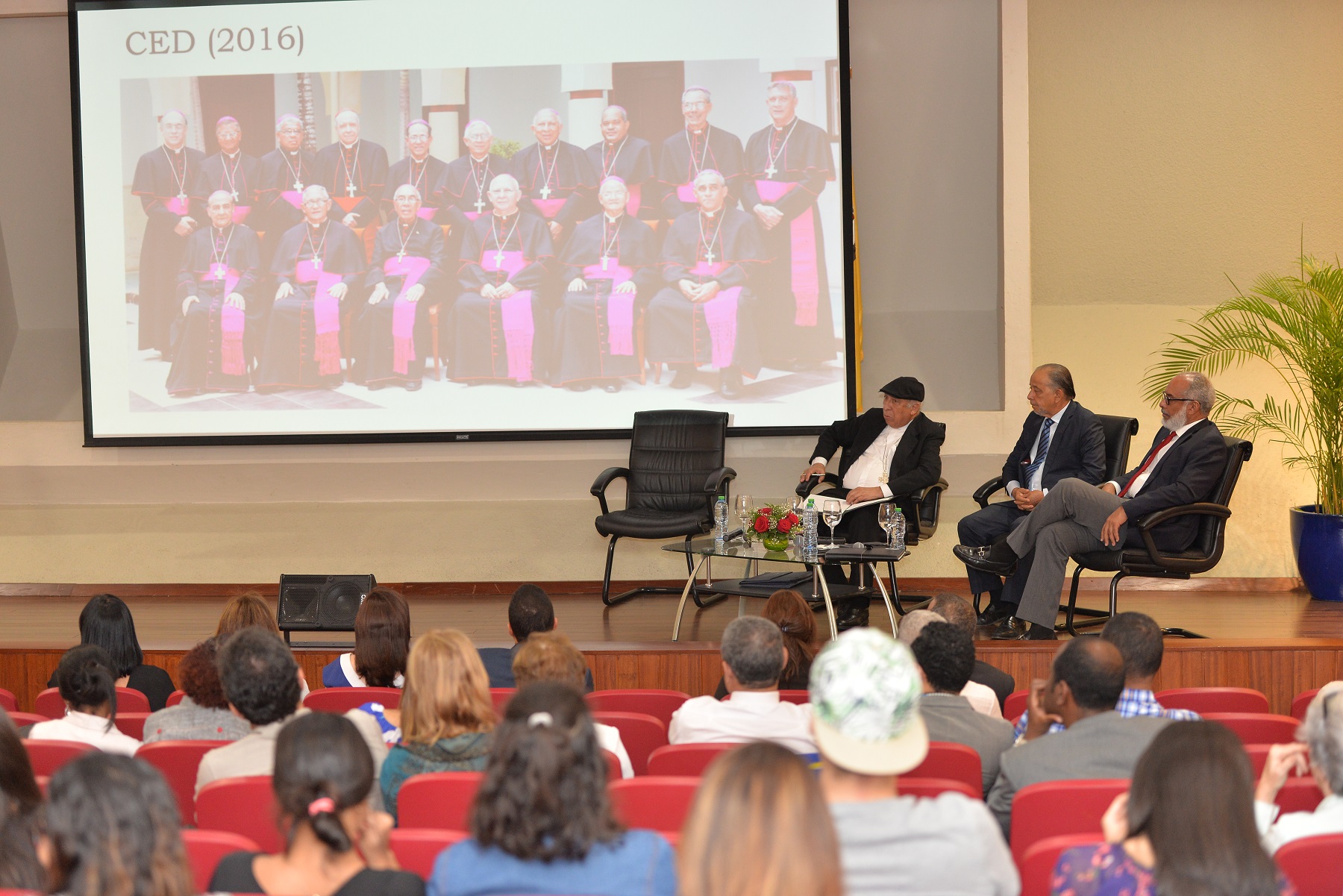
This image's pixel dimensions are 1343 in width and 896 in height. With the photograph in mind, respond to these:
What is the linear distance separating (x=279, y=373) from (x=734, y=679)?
4.45 meters

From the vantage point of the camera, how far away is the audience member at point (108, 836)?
132 centimetres

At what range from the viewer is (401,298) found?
624cm

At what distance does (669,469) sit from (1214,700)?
10.2ft

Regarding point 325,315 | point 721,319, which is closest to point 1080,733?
point 721,319

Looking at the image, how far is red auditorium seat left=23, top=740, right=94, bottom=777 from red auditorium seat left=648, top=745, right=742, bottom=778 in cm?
116

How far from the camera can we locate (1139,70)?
6410 mm

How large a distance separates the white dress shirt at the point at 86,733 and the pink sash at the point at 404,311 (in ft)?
12.5

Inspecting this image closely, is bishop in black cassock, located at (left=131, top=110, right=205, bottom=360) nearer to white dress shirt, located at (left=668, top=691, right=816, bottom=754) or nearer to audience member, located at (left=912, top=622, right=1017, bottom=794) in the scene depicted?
white dress shirt, located at (left=668, top=691, right=816, bottom=754)

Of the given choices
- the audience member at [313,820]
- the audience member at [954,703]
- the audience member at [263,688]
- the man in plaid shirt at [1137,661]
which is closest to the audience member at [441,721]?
the audience member at [263,688]

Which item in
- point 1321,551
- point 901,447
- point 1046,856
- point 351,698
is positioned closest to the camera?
point 1046,856

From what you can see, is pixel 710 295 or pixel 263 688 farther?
pixel 710 295

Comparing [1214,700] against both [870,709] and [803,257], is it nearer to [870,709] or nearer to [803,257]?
[870,709]

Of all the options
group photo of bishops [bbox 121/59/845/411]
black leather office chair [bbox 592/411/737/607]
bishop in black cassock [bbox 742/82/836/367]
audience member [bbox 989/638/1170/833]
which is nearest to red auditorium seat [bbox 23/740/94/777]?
audience member [bbox 989/638/1170/833]

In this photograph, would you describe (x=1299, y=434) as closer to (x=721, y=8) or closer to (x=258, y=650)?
(x=721, y=8)
